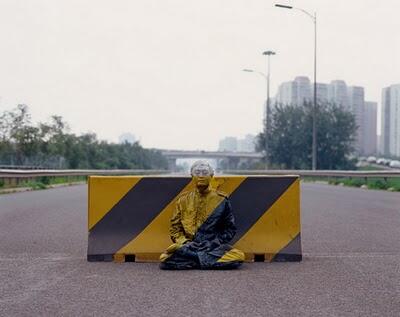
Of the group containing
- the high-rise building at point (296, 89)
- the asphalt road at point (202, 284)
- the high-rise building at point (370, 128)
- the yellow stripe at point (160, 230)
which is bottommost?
the asphalt road at point (202, 284)

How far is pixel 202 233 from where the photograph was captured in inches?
299

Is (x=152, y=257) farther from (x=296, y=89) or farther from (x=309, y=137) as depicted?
(x=296, y=89)

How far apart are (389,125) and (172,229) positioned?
462 ft

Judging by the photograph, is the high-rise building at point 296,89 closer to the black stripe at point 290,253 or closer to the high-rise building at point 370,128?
the high-rise building at point 370,128

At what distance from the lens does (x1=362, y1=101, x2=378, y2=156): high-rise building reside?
155250mm

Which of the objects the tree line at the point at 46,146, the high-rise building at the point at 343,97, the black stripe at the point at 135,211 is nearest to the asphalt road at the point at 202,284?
the black stripe at the point at 135,211

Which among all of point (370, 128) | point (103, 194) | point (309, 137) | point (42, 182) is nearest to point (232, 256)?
point (103, 194)

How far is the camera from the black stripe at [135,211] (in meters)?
8.01

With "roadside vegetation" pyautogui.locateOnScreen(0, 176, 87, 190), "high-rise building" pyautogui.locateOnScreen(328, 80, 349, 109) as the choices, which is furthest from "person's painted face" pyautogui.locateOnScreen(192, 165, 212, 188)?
"high-rise building" pyautogui.locateOnScreen(328, 80, 349, 109)

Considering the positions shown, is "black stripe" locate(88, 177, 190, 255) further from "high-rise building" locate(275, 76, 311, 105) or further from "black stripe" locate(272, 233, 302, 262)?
"high-rise building" locate(275, 76, 311, 105)

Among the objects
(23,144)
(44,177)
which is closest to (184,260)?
(44,177)

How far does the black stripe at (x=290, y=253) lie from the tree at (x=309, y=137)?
61.1 m

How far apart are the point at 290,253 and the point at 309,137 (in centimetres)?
6331

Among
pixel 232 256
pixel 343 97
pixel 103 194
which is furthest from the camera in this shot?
pixel 343 97
